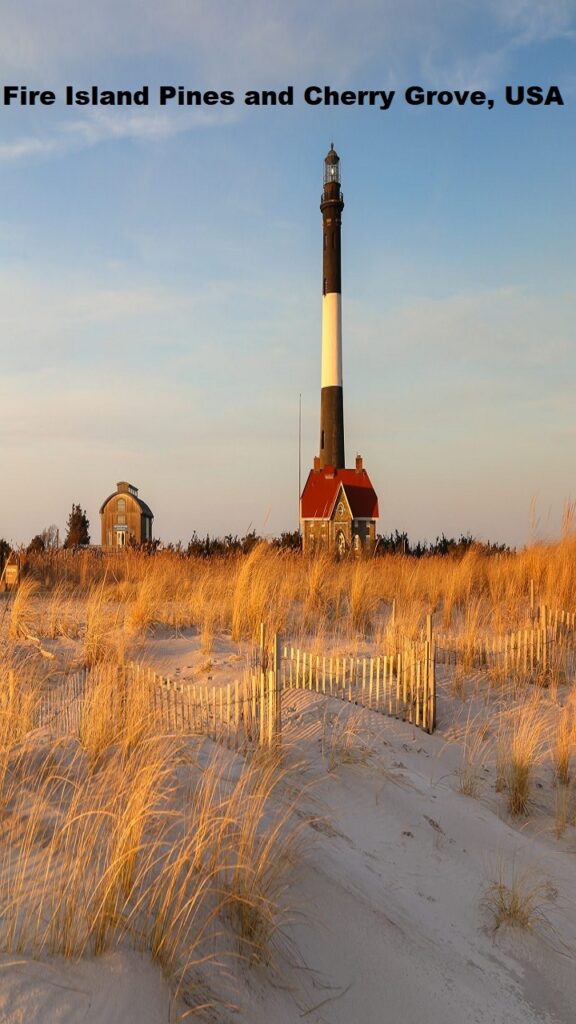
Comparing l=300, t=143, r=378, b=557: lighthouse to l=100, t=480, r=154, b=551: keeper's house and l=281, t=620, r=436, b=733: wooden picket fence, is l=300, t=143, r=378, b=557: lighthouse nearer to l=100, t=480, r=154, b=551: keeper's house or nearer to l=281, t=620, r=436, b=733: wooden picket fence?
l=100, t=480, r=154, b=551: keeper's house

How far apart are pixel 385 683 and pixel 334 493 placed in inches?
1059

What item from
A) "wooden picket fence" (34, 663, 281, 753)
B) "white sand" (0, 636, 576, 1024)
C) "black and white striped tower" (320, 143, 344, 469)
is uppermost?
"black and white striped tower" (320, 143, 344, 469)

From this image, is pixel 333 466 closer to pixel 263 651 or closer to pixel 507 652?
pixel 507 652

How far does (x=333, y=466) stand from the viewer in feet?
119

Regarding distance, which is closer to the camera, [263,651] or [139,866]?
[139,866]

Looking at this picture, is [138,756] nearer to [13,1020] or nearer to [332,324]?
[13,1020]

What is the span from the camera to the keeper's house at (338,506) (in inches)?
1366

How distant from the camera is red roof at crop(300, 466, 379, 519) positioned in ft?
115

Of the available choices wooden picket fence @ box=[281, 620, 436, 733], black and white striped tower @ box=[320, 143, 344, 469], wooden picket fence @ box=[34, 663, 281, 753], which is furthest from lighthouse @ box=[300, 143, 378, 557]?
wooden picket fence @ box=[34, 663, 281, 753]

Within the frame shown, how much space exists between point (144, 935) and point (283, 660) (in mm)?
5825

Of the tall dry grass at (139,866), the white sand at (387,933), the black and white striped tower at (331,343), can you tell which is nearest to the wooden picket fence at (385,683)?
the white sand at (387,933)

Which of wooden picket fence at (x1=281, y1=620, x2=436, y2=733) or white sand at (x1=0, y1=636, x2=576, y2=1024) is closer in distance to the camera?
white sand at (x1=0, y1=636, x2=576, y2=1024)

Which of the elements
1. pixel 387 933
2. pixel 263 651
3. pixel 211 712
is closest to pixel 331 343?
pixel 263 651

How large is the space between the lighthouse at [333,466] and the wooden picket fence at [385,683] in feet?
84.1
